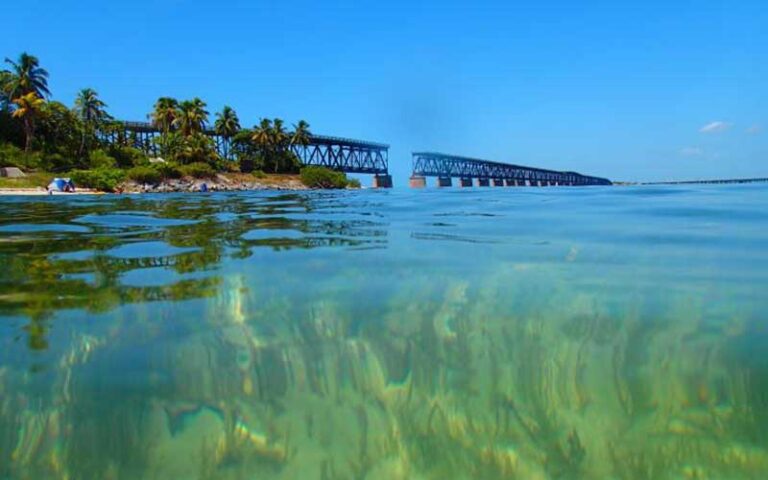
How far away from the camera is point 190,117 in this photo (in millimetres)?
73125

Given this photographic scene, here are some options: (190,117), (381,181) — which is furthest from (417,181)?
(190,117)

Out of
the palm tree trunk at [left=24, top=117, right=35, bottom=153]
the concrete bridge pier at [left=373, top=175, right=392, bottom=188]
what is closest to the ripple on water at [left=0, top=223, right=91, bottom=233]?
the palm tree trunk at [left=24, top=117, right=35, bottom=153]

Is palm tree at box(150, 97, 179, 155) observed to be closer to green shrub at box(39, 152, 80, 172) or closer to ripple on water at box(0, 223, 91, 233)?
green shrub at box(39, 152, 80, 172)

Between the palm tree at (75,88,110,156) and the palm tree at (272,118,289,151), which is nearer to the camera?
the palm tree at (75,88,110,156)

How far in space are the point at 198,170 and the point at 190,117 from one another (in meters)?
12.4

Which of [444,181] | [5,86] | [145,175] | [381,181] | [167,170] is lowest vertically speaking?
[145,175]

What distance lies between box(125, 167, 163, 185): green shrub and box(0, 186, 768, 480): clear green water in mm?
58335

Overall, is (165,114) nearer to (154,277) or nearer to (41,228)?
(41,228)

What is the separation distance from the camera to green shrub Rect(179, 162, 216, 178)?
64.9m

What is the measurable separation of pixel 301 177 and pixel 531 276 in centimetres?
8149

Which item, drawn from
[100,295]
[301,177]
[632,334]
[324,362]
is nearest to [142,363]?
[324,362]

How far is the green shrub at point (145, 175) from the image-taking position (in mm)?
56656

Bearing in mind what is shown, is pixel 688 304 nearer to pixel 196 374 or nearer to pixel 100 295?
pixel 196 374

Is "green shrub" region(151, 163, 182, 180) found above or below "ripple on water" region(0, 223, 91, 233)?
above
